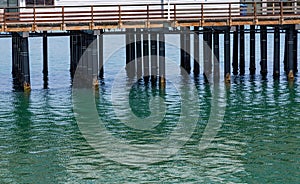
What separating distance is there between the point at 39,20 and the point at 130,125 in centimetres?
1171

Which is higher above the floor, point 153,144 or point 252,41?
point 252,41

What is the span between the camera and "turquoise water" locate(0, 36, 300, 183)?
2894 centimetres

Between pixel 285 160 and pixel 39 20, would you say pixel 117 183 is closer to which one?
→ pixel 285 160

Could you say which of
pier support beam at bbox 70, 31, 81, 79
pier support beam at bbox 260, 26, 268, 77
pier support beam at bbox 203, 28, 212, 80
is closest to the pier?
pier support beam at bbox 70, 31, 81, 79

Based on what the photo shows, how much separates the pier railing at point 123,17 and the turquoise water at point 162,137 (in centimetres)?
393

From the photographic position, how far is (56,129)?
3753cm

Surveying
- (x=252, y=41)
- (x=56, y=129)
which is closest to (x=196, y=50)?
(x=252, y=41)

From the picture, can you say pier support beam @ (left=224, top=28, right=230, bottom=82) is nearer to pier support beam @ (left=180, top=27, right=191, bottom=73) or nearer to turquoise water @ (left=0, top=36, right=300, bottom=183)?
turquoise water @ (left=0, top=36, right=300, bottom=183)

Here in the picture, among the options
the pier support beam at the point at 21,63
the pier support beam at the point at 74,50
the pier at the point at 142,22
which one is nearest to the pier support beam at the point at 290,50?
the pier at the point at 142,22

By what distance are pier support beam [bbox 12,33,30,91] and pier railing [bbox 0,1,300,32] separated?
1.15m

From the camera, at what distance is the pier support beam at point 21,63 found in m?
47.1

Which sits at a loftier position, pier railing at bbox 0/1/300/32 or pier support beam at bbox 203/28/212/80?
pier railing at bbox 0/1/300/32

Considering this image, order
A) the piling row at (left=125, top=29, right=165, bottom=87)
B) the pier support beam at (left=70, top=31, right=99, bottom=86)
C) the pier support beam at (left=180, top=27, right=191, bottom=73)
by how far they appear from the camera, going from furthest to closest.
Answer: the pier support beam at (left=180, top=27, right=191, bottom=73)
the piling row at (left=125, top=29, right=165, bottom=87)
the pier support beam at (left=70, top=31, right=99, bottom=86)

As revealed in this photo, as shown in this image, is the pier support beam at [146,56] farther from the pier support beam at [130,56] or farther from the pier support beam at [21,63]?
the pier support beam at [21,63]
